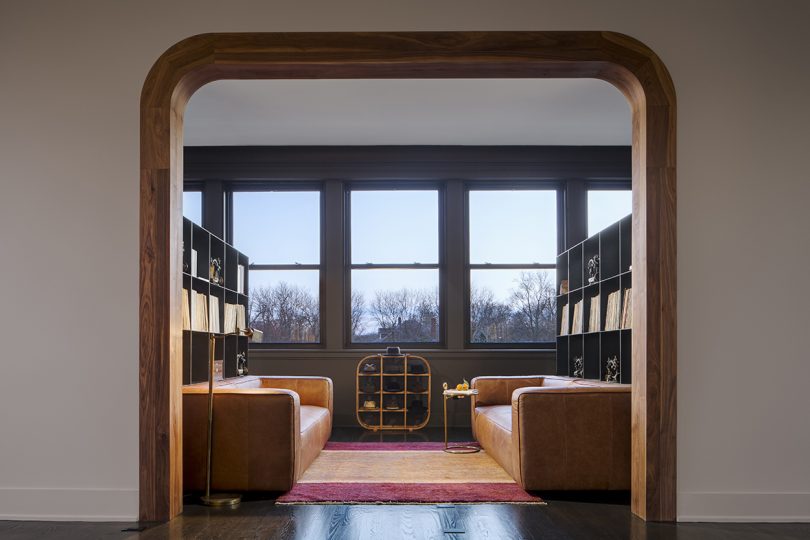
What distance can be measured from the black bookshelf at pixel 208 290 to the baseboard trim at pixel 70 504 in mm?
1539

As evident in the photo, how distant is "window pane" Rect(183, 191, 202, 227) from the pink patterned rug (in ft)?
11.6

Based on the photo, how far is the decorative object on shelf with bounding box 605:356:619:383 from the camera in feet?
21.8

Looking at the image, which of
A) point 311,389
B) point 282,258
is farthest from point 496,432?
point 282,258

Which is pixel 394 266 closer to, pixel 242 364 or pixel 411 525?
pixel 242 364

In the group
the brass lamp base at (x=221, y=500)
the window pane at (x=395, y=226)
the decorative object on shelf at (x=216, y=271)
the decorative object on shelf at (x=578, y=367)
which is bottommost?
the brass lamp base at (x=221, y=500)

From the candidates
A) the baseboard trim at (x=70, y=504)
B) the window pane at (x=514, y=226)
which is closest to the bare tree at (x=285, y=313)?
the window pane at (x=514, y=226)

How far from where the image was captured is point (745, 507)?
12.7 ft

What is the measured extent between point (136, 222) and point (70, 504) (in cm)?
142

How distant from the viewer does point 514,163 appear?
8938 millimetres

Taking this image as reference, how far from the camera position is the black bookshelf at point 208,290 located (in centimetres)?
596

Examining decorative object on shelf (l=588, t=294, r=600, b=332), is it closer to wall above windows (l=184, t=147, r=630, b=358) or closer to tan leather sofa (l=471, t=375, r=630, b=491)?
wall above windows (l=184, t=147, r=630, b=358)

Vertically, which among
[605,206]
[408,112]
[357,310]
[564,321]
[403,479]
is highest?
[408,112]

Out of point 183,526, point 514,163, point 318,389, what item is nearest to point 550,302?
point 514,163

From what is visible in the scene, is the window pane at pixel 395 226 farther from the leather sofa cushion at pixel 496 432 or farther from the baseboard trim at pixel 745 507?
the baseboard trim at pixel 745 507
